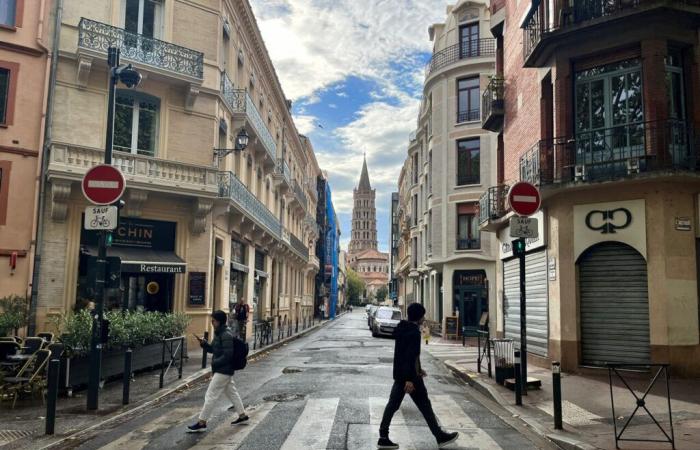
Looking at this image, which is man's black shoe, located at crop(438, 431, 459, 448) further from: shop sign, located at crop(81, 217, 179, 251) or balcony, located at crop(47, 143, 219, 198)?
shop sign, located at crop(81, 217, 179, 251)

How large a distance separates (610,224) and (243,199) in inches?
Answer: 555

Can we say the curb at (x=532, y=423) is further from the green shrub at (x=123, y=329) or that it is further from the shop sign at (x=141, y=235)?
the shop sign at (x=141, y=235)

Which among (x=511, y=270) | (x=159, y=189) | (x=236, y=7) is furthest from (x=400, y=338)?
(x=236, y=7)

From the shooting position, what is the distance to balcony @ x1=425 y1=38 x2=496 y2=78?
3144 centimetres

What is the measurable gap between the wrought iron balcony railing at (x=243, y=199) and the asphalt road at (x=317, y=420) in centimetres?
836

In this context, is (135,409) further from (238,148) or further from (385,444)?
(238,148)

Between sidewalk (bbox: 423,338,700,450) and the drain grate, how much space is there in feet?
22.3

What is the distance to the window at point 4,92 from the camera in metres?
16.8

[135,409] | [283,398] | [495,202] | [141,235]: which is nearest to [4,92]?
[141,235]

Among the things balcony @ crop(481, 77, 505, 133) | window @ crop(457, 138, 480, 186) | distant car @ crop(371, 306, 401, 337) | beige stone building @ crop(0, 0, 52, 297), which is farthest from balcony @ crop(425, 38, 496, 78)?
beige stone building @ crop(0, 0, 52, 297)

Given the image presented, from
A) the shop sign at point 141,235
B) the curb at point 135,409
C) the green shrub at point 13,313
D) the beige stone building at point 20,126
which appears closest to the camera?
the curb at point 135,409

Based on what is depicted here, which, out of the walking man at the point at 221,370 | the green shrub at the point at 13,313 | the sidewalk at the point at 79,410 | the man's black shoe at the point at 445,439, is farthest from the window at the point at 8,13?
the man's black shoe at the point at 445,439

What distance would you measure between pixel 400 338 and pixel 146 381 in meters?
7.34

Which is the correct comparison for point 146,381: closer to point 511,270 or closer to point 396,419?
point 396,419
